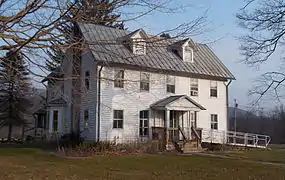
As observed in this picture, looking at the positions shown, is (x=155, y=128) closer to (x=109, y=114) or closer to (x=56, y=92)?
(x=109, y=114)

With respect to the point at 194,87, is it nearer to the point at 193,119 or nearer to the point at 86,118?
the point at 193,119

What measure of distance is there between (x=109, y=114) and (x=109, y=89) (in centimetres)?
162

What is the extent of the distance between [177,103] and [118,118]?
4.34 meters

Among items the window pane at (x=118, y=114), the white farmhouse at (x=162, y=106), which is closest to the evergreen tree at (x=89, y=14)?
the white farmhouse at (x=162, y=106)

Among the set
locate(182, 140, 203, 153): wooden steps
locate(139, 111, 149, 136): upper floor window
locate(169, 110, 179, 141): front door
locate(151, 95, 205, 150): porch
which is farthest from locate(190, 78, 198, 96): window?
locate(139, 111, 149, 136): upper floor window

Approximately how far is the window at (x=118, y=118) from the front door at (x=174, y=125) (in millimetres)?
3551

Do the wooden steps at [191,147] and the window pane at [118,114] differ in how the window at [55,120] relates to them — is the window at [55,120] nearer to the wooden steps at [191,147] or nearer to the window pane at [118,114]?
the window pane at [118,114]

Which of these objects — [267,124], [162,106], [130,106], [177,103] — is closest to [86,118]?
[130,106]

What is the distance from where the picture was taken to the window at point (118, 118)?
26.3 m

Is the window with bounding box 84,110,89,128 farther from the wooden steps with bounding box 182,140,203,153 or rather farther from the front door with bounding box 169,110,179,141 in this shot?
the wooden steps with bounding box 182,140,203,153

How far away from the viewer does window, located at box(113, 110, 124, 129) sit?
86.1 ft

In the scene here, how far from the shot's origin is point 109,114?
25906mm

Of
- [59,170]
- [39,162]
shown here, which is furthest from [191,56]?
[59,170]

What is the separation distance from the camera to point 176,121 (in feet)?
96.5
